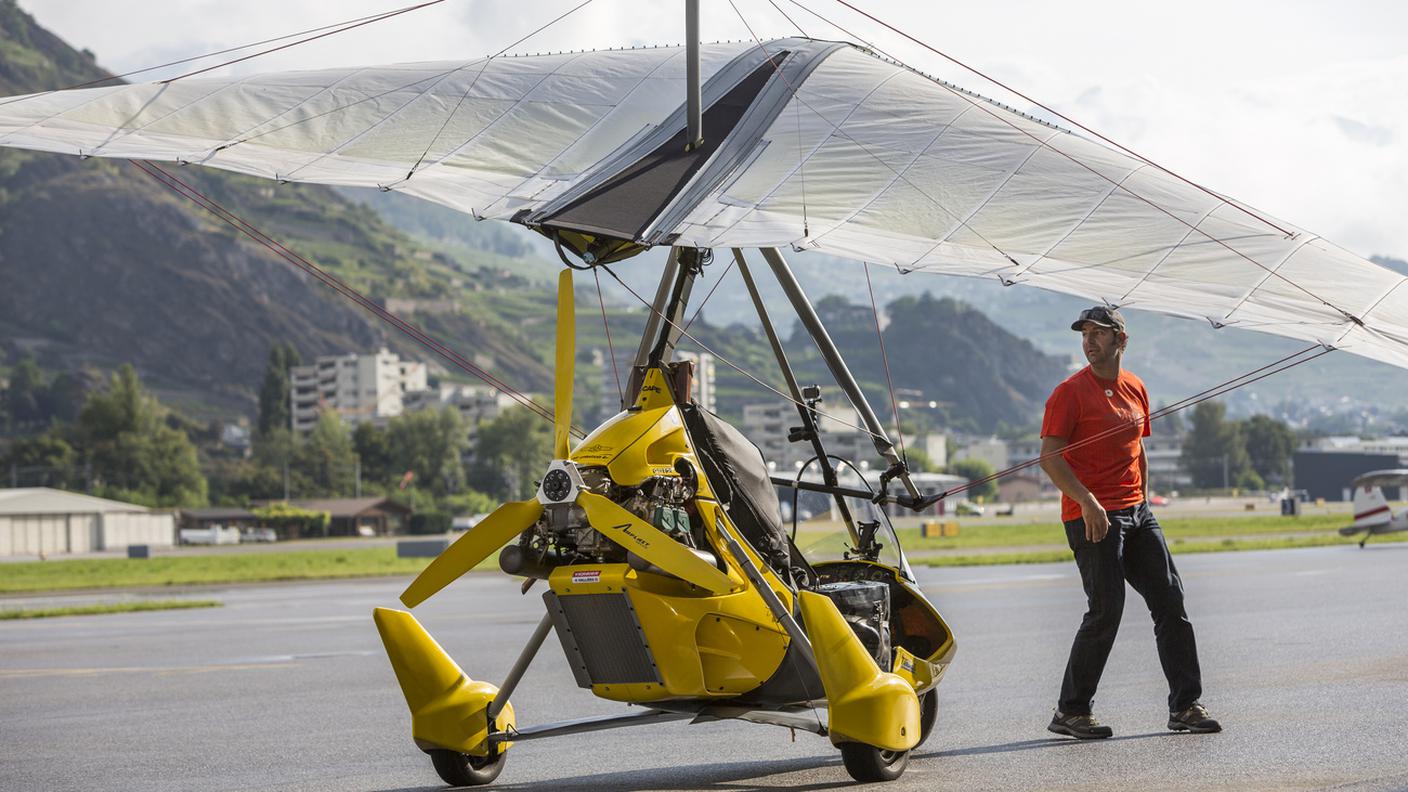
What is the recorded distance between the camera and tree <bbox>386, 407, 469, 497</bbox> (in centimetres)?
19275

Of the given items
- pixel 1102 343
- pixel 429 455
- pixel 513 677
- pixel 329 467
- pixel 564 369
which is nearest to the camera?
pixel 564 369

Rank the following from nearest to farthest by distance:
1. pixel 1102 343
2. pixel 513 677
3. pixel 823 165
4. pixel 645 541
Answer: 1. pixel 645 541
2. pixel 513 677
3. pixel 823 165
4. pixel 1102 343

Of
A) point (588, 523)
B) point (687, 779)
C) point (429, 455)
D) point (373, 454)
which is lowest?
point (687, 779)

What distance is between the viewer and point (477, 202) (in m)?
8.35

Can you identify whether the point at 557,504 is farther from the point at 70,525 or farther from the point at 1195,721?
the point at 70,525

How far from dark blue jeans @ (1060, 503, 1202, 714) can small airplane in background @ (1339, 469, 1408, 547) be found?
3550 cm

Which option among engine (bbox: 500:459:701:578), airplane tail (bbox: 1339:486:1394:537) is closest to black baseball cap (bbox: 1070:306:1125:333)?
engine (bbox: 500:459:701:578)

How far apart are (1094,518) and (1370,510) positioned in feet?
124

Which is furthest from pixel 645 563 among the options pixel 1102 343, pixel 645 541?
pixel 1102 343

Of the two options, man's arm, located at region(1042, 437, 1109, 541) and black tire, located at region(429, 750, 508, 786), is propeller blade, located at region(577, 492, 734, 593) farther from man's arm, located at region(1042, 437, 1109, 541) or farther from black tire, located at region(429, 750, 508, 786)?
man's arm, located at region(1042, 437, 1109, 541)

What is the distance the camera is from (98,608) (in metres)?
28.4

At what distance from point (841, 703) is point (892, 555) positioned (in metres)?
1.91

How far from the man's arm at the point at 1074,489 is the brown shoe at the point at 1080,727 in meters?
1.03

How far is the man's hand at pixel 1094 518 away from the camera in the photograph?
8625 millimetres
